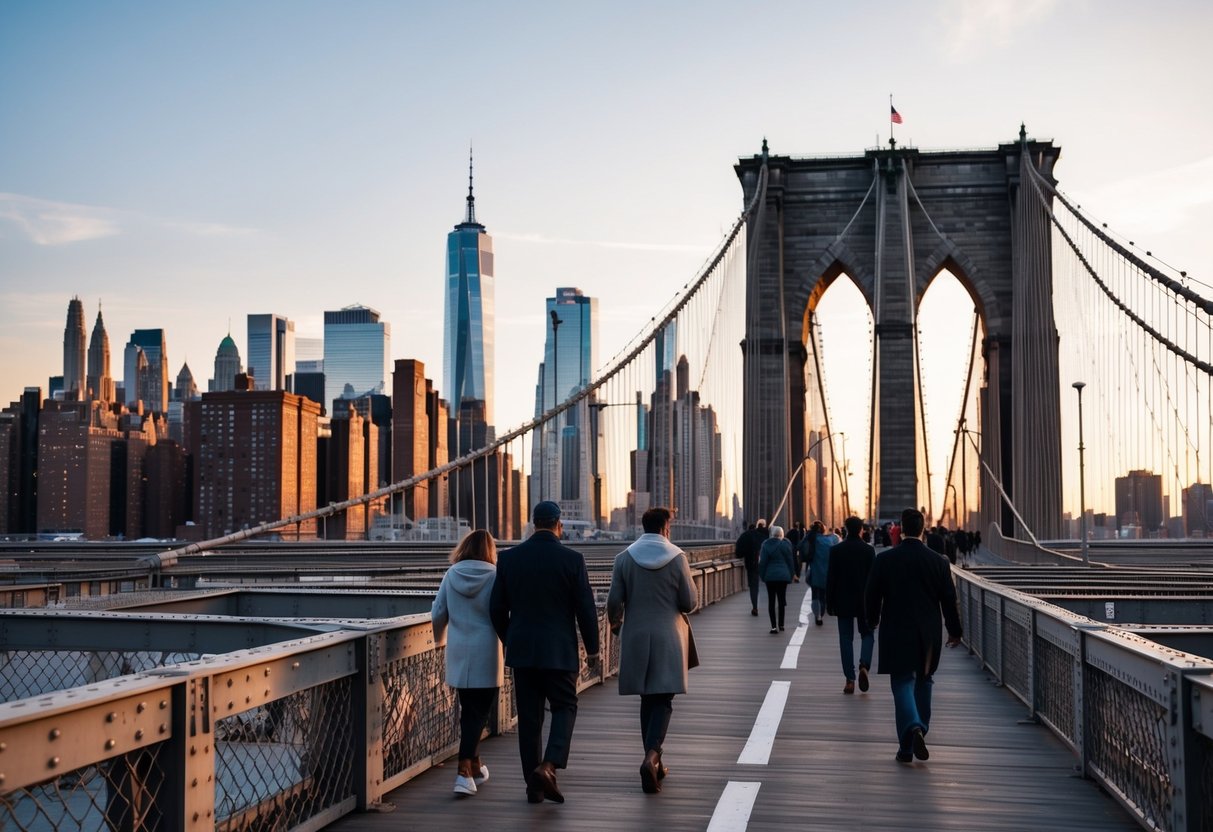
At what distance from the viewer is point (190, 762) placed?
4.96 m

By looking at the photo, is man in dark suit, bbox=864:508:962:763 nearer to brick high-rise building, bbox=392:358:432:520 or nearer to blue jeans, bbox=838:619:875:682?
blue jeans, bbox=838:619:875:682

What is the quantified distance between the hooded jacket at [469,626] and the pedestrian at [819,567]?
35.2 feet

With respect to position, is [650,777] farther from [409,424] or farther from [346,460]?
[346,460]

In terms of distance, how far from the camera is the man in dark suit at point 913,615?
852 centimetres

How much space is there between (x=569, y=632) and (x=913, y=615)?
97.8 inches

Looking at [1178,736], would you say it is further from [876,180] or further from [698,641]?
[876,180]

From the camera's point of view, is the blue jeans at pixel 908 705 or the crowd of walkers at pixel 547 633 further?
the blue jeans at pixel 908 705

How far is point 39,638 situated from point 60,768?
16.9 feet

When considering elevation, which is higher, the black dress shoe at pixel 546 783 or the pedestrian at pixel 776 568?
the pedestrian at pixel 776 568

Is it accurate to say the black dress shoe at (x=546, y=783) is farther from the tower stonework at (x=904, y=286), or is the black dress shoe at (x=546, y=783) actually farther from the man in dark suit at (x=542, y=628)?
the tower stonework at (x=904, y=286)

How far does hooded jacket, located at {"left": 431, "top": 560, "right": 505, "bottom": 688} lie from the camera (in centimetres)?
729

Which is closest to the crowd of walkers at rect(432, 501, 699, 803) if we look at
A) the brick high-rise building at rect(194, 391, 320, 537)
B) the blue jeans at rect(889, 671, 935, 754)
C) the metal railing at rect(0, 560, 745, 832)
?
the metal railing at rect(0, 560, 745, 832)

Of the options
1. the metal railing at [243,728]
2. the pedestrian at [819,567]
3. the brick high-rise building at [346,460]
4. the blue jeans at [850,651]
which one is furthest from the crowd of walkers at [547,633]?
the brick high-rise building at [346,460]

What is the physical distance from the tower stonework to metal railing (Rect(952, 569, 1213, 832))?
40365 mm
